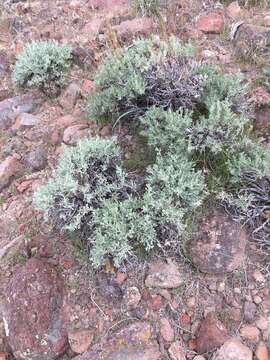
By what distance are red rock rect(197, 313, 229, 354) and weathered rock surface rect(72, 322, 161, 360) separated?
27 centimetres

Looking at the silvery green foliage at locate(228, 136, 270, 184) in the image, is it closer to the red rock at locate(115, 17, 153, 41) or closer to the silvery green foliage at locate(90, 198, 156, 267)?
the silvery green foliage at locate(90, 198, 156, 267)

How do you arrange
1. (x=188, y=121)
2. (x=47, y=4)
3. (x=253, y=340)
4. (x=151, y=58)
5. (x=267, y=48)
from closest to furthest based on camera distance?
(x=253, y=340) < (x=188, y=121) < (x=151, y=58) < (x=267, y=48) < (x=47, y=4)

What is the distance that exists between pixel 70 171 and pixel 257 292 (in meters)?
1.48

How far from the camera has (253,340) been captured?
2596 mm

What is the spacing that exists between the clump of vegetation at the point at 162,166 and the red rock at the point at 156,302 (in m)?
0.33

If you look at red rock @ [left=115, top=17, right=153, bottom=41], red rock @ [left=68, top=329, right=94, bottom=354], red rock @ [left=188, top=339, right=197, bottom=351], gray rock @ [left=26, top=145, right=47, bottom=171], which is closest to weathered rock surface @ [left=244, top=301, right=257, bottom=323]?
red rock @ [left=188, top=339, right=197, bottom=351]

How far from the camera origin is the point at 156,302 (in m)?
2.78

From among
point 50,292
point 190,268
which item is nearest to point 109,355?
point 50,292

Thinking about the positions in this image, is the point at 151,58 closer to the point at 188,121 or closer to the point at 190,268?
the point at 188,121

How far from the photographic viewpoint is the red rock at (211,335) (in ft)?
8.51

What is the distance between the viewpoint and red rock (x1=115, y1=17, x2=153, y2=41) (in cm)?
436

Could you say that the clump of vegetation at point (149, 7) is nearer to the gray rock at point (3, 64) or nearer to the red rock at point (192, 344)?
the gray rock at point (3, 64)

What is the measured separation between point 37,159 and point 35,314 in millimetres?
1434

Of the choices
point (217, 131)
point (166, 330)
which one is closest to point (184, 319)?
point (166, 330)
